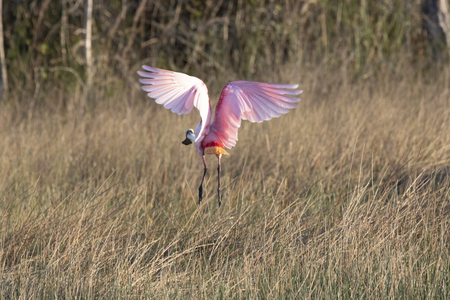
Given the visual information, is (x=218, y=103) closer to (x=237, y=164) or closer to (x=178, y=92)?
(x=178, y=92)

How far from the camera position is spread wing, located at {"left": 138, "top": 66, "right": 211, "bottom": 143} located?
6.59 ft

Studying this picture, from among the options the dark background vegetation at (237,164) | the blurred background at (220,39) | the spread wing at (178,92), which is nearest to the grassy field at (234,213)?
the dark background vegetation at (237,164)

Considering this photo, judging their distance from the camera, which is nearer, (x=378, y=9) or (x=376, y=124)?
(x=376, y=124)

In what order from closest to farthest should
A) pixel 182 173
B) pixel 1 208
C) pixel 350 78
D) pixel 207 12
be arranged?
pixel 1 208 < pixel 182 173 < pixel 350 78 < pixel 207 12

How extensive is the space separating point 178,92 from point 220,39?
5.14 m

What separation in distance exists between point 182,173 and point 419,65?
3.99m

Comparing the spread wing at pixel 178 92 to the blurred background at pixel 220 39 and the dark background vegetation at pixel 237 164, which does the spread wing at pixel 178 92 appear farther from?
the blurred background at pixel 220 39

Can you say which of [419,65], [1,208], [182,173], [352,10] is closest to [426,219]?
[182,173]

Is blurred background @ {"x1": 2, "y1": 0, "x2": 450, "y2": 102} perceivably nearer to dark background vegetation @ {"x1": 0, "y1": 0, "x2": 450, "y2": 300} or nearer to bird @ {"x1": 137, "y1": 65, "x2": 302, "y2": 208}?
dark background vegetation @ {"x1": 0, "y1": 0, "x2": 450, "y2": 300}

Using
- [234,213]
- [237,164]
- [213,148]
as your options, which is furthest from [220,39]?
[213,148]

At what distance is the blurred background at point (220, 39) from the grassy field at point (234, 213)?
144 centimetres

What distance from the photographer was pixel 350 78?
20.2 ft

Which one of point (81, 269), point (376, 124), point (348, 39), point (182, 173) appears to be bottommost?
point (81, 269)

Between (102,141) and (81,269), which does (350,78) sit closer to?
(102,141)
